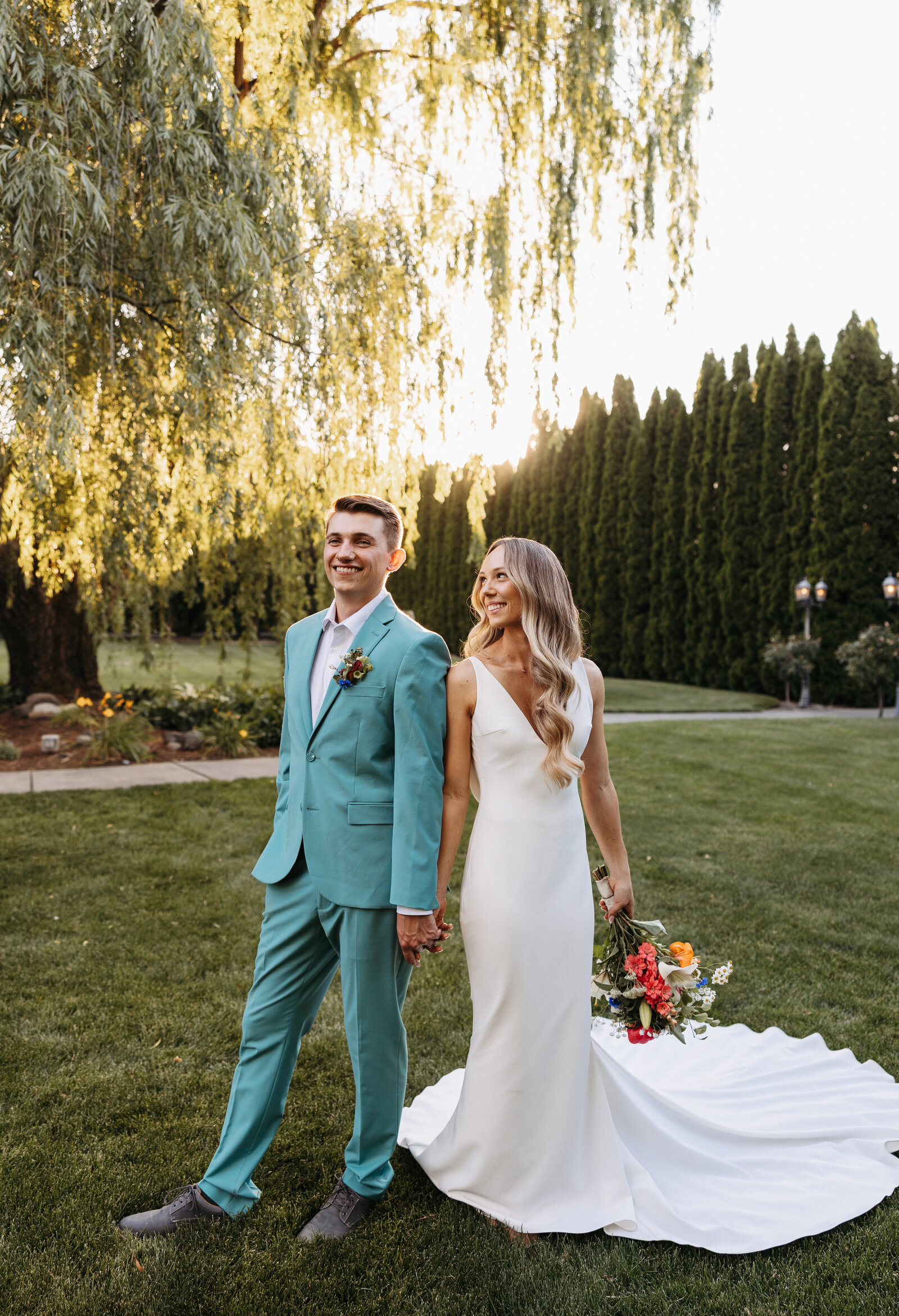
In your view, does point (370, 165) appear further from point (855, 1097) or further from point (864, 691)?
point (864, 691)

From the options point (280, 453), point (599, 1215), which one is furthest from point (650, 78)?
point (599, 1215)

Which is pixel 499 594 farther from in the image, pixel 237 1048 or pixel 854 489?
pixel 854 489

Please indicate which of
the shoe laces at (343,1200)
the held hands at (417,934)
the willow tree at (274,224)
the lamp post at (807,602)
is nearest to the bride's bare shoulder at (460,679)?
the held hands at (417,934)

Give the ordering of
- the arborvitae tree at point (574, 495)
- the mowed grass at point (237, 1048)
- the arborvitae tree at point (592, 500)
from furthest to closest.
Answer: the arborvitae tree at point (574, 495) → the arborvitae tree at point (592, 500) → the mowed grass at point (237, 1048)

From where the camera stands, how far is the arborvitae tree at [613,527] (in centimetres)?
2130

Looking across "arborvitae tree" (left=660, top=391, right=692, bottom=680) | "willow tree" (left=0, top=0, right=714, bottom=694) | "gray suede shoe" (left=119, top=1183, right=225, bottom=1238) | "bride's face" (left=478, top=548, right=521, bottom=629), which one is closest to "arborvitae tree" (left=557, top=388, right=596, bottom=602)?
"arborvitae tree" (left=660, top=391, right=692, bottom=680)

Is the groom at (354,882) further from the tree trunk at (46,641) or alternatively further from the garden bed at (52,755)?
the tree trunk at (46,641)

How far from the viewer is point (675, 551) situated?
20.3 metres

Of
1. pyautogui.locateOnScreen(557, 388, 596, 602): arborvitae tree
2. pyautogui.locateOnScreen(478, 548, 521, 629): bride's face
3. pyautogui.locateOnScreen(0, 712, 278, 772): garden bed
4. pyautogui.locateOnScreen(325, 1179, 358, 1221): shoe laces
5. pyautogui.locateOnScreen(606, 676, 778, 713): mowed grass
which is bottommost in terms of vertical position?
pyautogui.locateOnScreen(325, 1179, 358, 1221): shoe laces

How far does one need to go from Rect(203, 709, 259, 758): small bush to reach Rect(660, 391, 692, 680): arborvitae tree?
13328 millimetres

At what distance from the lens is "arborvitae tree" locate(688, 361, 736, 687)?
19.5 meters

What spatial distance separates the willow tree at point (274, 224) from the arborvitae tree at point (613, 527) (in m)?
14.7

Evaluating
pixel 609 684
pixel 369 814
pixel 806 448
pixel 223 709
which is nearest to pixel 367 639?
pixel 369 814

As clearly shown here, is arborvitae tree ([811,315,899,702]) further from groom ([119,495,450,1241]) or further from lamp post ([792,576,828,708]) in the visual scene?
groom ([119,495,450,1241])
